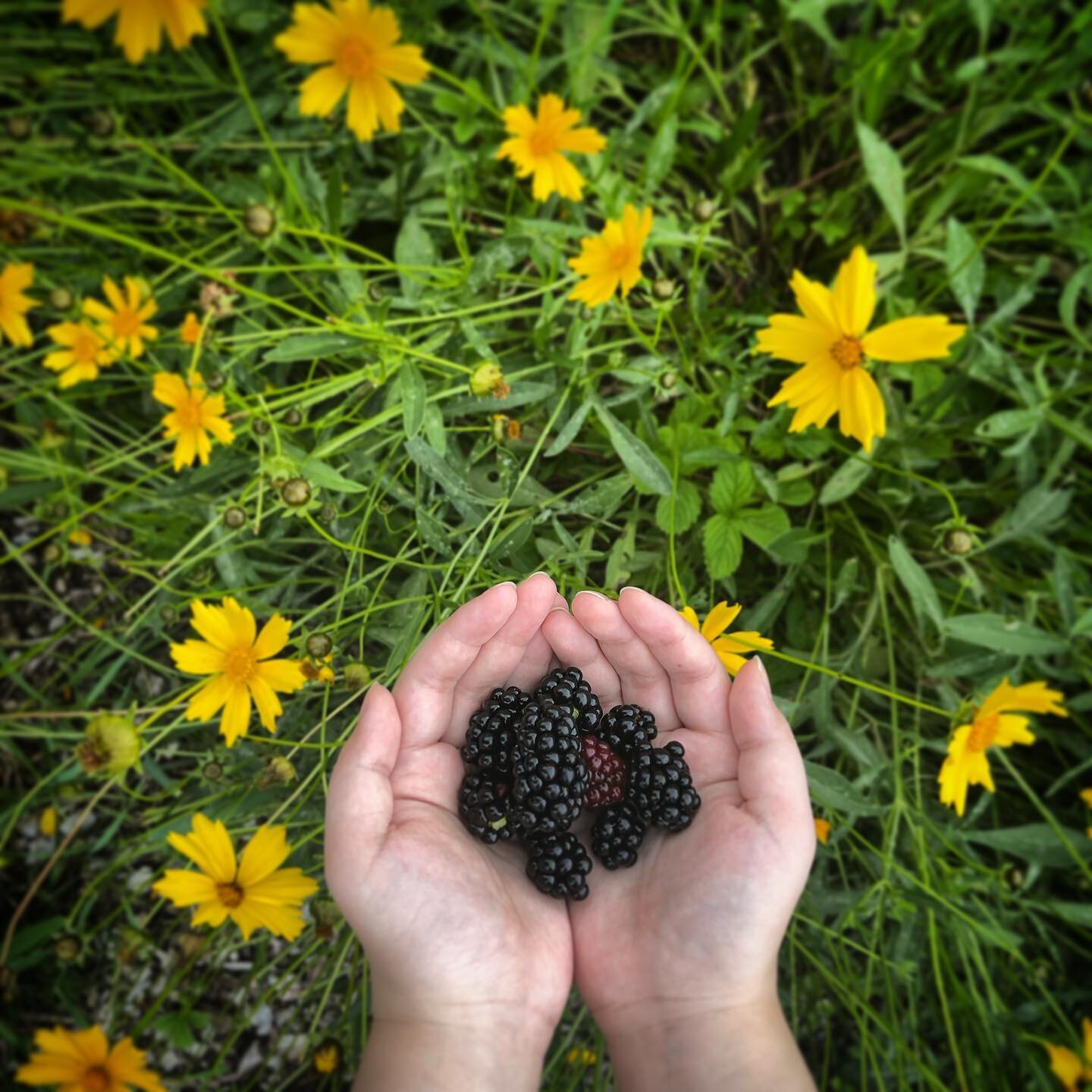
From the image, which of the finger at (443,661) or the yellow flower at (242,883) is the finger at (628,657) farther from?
the yellow flower at (242,883)

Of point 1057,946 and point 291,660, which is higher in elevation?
point 291,660

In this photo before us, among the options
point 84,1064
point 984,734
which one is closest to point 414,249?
point 984,734

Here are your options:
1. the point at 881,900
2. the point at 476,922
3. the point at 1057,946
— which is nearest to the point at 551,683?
the point at 476,922

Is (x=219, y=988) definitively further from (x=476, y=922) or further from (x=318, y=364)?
(x=318, y=364)

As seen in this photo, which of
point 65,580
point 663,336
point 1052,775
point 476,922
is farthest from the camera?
point 65,580

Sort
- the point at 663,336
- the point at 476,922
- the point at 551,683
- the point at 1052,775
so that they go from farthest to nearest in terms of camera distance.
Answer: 1. the point at 1052,775
2. the point at 663,336
3. the point at 551,683
4. the point at 476,922
